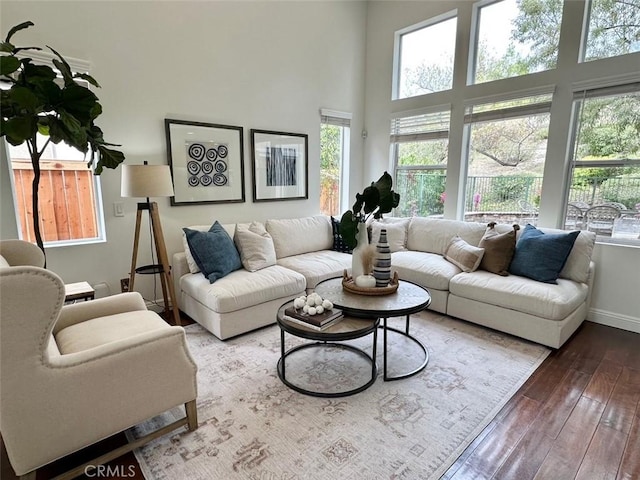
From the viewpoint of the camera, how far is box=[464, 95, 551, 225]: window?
Result: 145 inches

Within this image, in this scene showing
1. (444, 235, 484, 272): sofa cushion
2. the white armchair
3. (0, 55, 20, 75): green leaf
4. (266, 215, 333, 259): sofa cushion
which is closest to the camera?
the white armchair

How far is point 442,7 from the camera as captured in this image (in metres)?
4.24

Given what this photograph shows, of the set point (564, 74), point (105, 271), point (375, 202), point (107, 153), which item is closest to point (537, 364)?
point (375, 202)

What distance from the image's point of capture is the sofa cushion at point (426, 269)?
339 centimetres

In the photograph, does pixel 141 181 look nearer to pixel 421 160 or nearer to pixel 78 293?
pixel 78 293

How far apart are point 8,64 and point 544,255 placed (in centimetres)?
Answer: 394

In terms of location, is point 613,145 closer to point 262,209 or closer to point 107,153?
point 262,209

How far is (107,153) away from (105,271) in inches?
53.1

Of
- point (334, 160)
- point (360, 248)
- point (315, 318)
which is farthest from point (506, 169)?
point (315, 318)

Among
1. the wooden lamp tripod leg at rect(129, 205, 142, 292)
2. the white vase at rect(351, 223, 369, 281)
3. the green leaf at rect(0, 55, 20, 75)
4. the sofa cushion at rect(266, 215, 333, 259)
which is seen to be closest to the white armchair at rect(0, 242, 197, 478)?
the green leaf at rect(0, 55, 20, 75)

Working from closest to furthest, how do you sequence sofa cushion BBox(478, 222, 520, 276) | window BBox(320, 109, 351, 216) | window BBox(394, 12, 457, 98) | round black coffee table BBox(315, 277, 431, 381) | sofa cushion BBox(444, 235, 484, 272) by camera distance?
round black coffee table BBox(315, 277, 431, 381) → sofa cushion BBox(478, 222, 520, 276) → sofa cushion BBox(444, 235, 484, 272) → window BBox(394, 12, 457, 98) → window BBox(320, 109, 351, 216)

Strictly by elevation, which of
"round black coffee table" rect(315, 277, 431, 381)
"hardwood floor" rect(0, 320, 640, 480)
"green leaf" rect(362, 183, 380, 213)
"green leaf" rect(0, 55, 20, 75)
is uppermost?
"green leaf" rect(0, 55, 20, 75)

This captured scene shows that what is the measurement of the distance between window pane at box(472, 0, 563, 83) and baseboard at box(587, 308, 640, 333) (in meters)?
2.56

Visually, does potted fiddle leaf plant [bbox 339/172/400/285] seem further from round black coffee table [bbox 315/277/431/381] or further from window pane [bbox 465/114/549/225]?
window pane [bbox 465/114/549/225]
